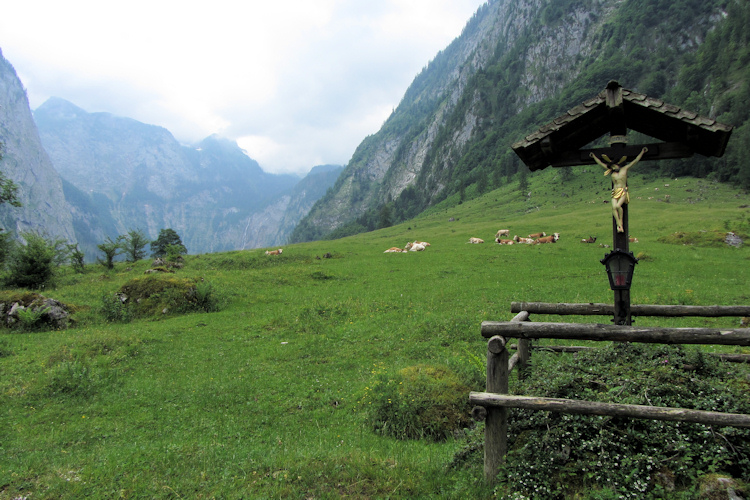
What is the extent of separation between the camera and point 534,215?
72.1 m

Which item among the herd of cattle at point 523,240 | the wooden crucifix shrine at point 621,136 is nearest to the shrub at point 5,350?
the wooden crucifix shrine at point 621,136

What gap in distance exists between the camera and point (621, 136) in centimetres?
715

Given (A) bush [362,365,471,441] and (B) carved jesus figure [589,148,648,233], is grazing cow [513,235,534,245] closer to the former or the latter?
(A) bush [362,365,471,441]

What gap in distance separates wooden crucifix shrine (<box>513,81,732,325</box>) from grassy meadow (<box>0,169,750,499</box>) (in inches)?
189

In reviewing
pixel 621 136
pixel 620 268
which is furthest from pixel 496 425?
pixel 621 136

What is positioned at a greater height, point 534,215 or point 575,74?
point 575,74

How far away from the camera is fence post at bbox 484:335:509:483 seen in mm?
5359

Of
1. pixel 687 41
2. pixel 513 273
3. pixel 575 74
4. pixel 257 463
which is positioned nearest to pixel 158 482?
pixel 257 463

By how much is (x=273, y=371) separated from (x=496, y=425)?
8975mm

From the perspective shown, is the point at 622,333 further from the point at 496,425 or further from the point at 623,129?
the point at 623,129

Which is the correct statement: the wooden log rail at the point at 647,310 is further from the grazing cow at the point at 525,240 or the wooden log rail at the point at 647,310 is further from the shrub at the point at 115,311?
the grazing cow at the point at 525,240

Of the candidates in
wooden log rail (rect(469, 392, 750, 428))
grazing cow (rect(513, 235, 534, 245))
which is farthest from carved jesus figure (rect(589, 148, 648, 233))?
grazing cow (rect(513, 235, 534, 245))

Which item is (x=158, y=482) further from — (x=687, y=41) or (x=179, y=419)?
(x=687, y=41)

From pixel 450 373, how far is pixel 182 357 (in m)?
10.4
